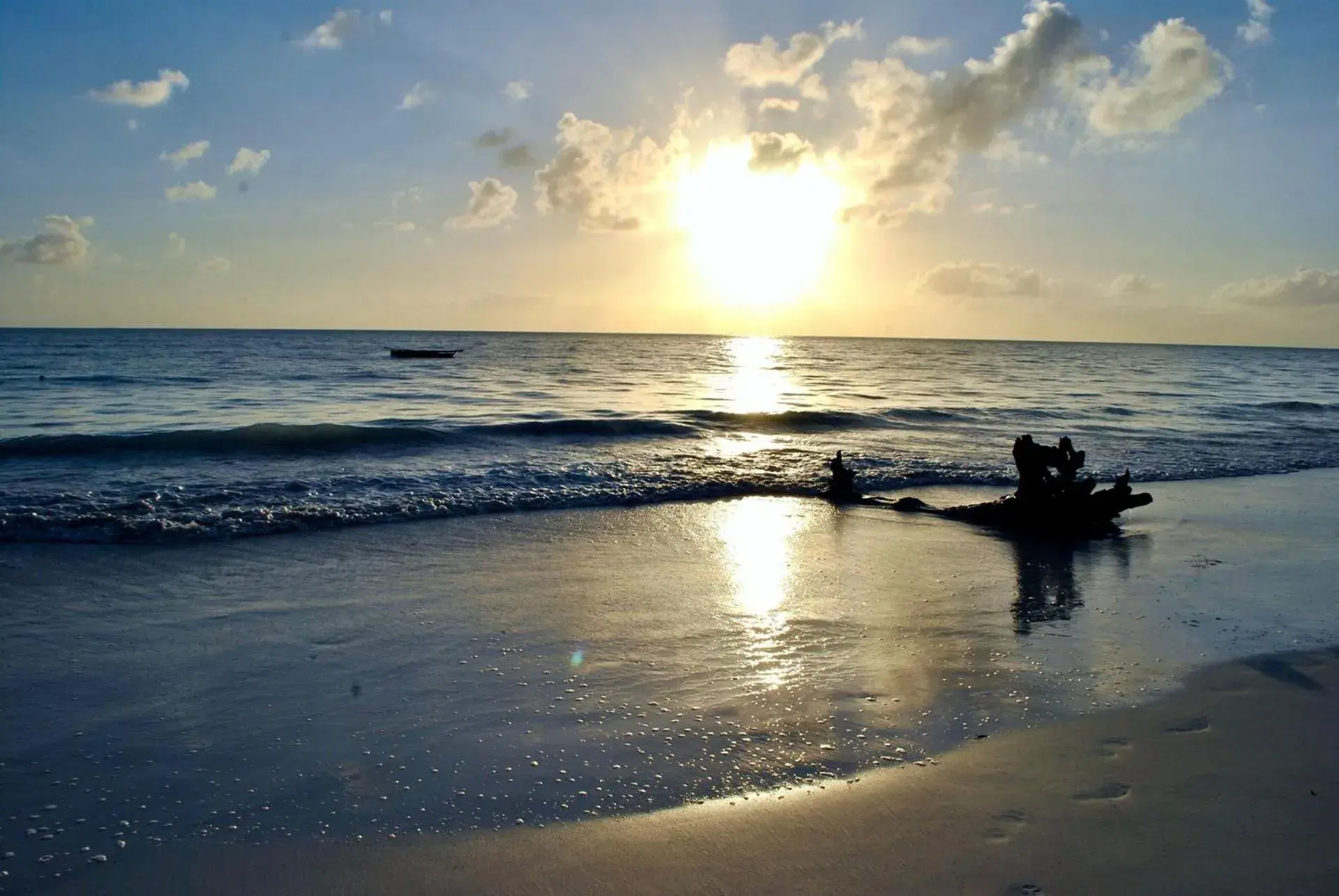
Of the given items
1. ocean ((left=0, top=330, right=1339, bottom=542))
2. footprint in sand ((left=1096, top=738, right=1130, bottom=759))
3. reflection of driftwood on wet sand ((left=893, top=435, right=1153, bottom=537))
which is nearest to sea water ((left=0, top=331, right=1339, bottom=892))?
ocean ((left=0, top=330, right=1339, bottom=542))

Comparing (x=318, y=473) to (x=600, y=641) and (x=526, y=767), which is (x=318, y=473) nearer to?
(x=600, y=641)

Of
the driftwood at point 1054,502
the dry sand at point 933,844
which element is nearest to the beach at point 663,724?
the dry sand at point 933,844

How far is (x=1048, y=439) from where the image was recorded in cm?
2459

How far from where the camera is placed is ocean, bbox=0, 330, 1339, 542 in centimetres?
1234

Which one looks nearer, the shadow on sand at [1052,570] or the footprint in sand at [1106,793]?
the footprint in sand at [1106,793]

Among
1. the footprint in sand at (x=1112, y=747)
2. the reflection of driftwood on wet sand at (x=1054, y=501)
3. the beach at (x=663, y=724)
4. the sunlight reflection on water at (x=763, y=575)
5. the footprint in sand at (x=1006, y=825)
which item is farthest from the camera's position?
the reflection of driftwood on wet sand at (x=1054, y=501)

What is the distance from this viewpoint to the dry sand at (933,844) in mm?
3475

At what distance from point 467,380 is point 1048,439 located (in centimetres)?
3042

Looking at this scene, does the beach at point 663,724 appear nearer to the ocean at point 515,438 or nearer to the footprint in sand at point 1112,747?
the footprint in sand at point 1112,747

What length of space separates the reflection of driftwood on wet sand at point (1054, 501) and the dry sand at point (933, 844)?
6.95m

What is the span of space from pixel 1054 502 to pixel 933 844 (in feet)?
28.8

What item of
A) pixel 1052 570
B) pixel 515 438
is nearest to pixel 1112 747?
pixel 1052 570

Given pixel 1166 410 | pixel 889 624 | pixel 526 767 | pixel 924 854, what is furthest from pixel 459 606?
pixel 1166 410

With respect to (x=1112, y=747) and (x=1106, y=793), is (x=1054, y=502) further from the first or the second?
(x=1106, y=793)
